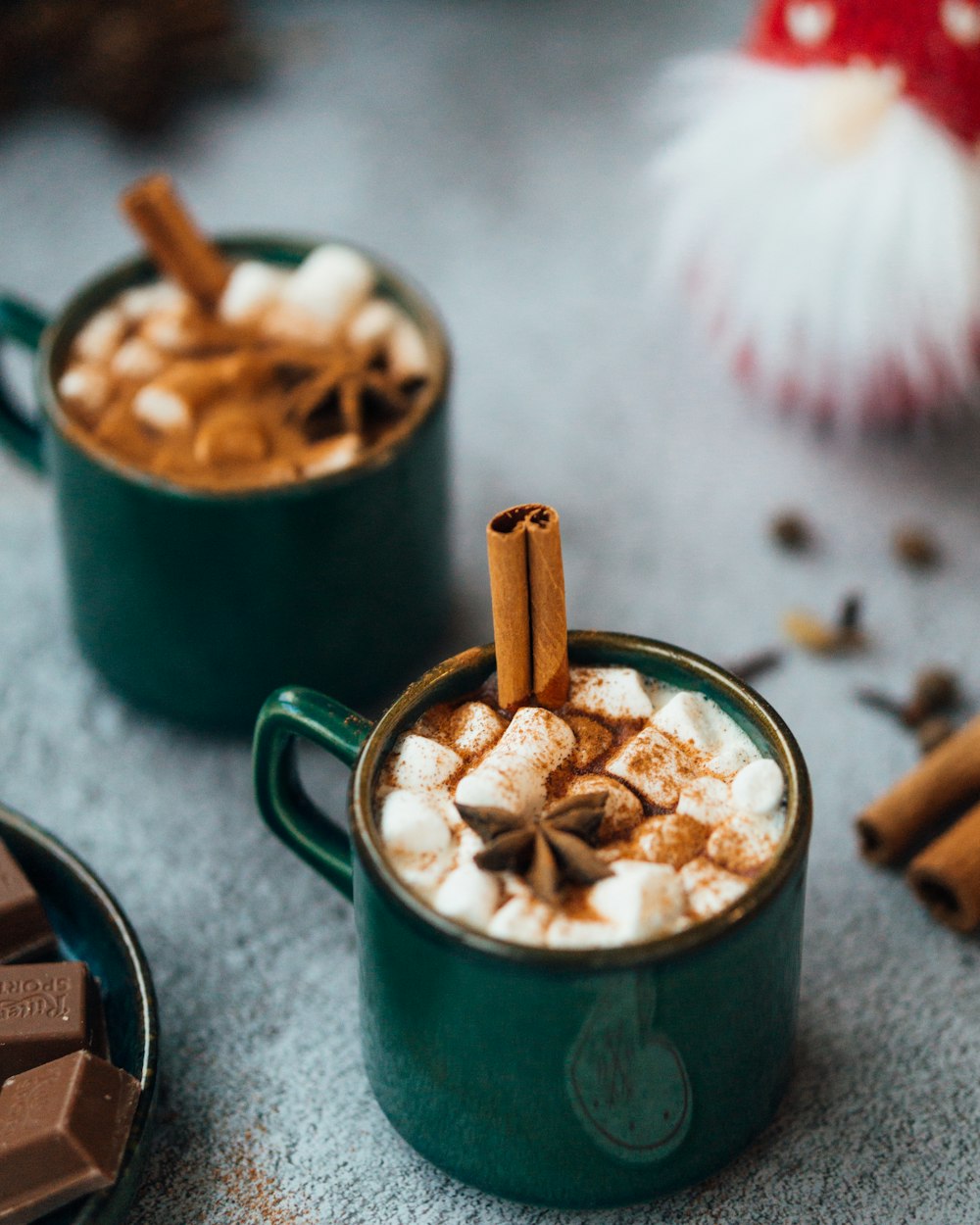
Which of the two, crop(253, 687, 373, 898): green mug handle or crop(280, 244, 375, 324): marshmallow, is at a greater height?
crop(280, 244, 375, 324): marshmallow

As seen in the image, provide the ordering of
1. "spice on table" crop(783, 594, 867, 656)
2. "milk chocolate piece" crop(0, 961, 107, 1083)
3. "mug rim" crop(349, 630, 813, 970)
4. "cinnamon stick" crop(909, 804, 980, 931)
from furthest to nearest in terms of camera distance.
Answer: "spice on table" crop(783, 594, 867, 656) < "cinnamon stick" crop(909, 804, 980, 931) < "milk chocolate piece" crop(0, 961, 107, 1083) < "mug rim" crop(349, 630, 813, 970)

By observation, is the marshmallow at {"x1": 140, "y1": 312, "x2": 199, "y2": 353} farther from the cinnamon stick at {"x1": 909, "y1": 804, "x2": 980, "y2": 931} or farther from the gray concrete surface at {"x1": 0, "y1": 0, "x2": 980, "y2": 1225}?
the cinnamon stick at {"x1": 909, "y1": 804, "x2": 980, "y2": 931}

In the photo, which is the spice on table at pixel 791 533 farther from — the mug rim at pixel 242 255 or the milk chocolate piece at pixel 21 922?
the milk chocolate piece at pixel 21 922

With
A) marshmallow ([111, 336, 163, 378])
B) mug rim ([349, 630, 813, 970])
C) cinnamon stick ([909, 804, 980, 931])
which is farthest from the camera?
marshmallow ([111, 336, 163, 378])

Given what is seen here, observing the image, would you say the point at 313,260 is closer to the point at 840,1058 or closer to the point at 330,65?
the point at 840,1058

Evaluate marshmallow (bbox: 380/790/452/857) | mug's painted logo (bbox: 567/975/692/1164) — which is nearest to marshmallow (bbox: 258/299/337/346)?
marshmallow (bbox: 380/790/452/857)

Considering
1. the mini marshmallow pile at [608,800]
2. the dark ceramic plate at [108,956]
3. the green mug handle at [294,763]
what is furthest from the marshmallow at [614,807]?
the dark ceramic plate at [108,956]
